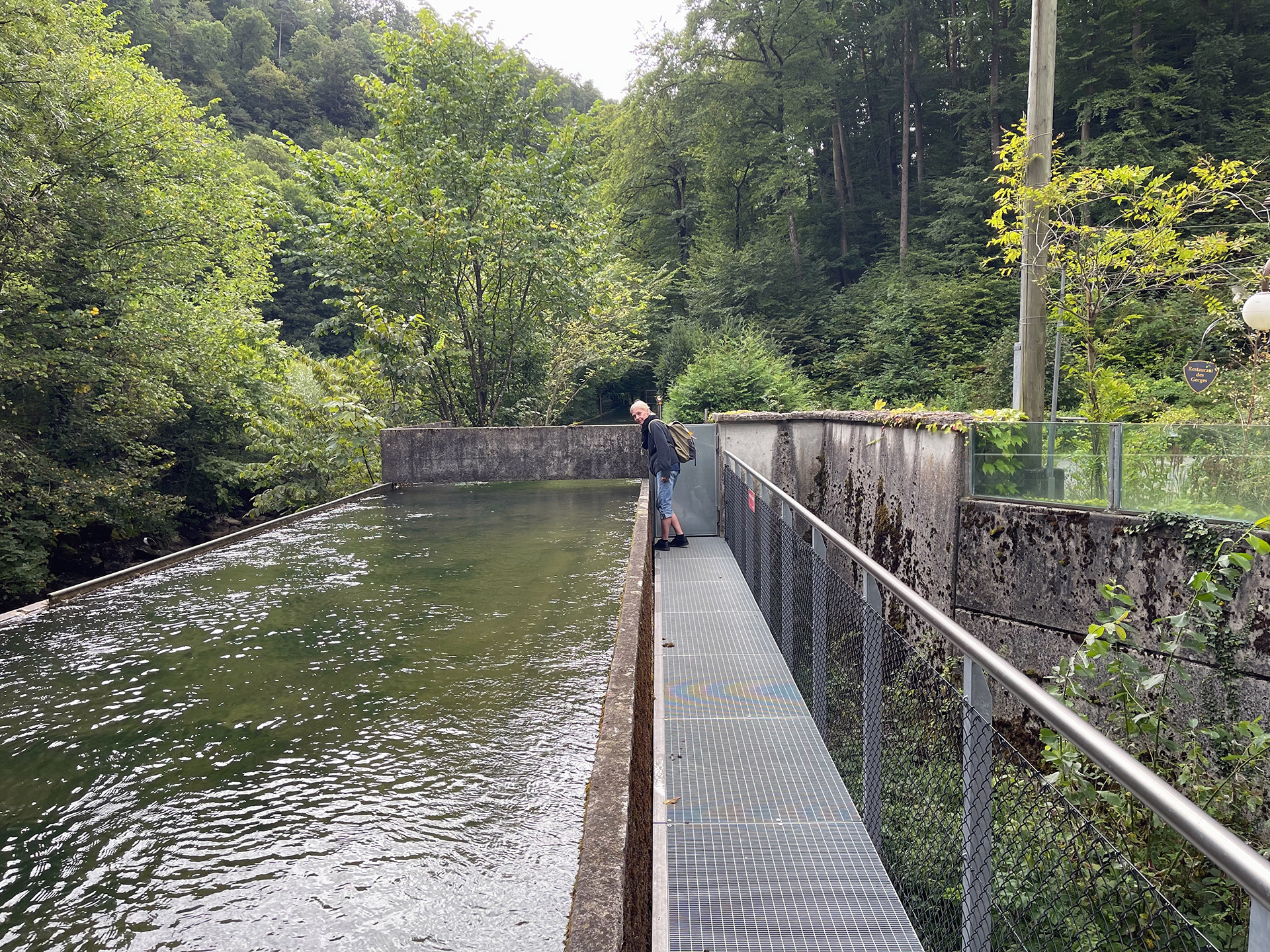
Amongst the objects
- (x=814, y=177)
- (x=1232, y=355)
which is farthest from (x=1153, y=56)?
(x=1232, y=355)

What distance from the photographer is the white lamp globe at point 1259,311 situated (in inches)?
298

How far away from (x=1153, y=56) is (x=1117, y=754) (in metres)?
31.9

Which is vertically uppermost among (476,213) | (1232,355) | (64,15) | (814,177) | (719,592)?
(814,177)

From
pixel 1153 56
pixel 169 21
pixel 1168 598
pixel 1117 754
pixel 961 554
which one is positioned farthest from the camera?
pixel 169 21

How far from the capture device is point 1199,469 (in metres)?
5.48

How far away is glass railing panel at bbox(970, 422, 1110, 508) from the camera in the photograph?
6250 millimetres

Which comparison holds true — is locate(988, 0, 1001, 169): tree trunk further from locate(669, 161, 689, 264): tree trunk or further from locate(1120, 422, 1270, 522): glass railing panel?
Result: locate(1120, 422, 1270, 522): glass railing panel

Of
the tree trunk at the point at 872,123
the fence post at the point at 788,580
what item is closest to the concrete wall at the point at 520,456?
the fence post at the point at 788,580

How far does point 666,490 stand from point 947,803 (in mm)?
5640

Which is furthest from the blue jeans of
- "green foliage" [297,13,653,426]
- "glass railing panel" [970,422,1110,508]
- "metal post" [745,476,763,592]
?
"green foliage" [297,13,653,426]

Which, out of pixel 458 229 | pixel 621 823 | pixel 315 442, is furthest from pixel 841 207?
pixel 621 823

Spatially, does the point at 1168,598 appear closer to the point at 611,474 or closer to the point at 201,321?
the point at 611,474

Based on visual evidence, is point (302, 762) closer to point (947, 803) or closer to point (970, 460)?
point (947, 803)

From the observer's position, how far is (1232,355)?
14.9m
